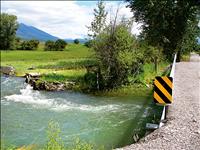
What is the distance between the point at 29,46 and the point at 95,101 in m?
70.1

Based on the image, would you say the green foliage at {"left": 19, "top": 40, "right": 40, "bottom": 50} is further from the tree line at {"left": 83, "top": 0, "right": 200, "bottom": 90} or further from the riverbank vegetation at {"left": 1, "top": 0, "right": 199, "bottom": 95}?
the tree line at {"left": 83, "top": 0, "right": 200, "bottom": 90}

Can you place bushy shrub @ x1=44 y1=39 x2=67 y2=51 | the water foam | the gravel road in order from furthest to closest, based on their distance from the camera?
1. bushy shrub @ x1=44 y1=39 x2=67 y2=51
2. the water foam
3. the gravel road

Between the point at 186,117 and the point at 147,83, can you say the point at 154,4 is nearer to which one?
the point at 147,83

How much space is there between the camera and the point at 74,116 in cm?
2553

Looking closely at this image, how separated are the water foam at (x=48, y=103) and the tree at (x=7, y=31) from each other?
63848 millimetres

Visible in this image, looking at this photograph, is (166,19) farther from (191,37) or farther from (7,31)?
(7,31)

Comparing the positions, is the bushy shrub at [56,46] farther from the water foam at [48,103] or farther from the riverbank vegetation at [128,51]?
A: the water foam at [48,103]

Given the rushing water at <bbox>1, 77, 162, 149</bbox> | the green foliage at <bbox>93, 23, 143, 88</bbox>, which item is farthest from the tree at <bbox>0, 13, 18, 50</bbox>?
the green foliage at <bbox>93, 23, 143, 88</bbox>

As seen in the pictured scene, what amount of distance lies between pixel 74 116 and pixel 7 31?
79.0m

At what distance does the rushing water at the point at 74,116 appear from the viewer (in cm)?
2016

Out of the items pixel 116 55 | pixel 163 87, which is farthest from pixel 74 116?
pixel 116 55

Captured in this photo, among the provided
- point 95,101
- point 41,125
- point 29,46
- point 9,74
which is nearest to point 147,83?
point 95,101

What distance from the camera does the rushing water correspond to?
20.2 m

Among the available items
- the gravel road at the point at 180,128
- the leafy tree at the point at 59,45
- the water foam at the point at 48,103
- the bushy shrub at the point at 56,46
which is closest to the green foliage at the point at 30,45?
the bushy shrub at the point at 56,46
